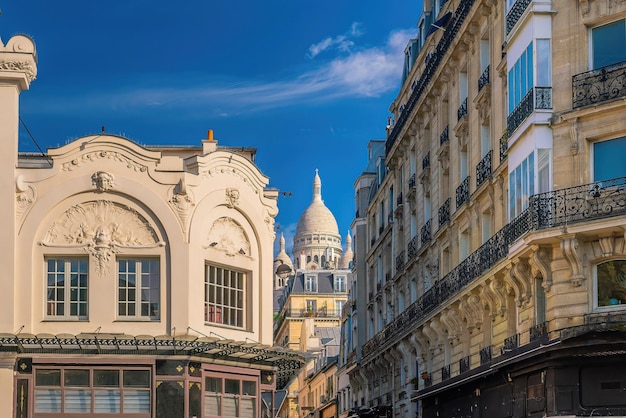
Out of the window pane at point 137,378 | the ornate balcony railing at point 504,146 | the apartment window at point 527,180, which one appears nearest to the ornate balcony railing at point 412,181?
the ornate balcony railing at point 504,146

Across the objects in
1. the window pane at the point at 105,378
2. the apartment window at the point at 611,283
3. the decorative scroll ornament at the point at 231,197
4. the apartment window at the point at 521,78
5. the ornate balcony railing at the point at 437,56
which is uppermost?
the ornate balcony railing at the point at 437,56

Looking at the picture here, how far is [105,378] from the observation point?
35.9m

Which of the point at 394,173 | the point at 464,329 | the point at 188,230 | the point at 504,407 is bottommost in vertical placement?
the point at 504,407

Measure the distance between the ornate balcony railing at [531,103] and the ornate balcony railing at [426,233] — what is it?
1616cm

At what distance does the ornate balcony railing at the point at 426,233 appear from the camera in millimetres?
48347

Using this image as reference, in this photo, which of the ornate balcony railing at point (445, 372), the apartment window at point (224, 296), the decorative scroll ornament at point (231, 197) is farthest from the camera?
the ornate balcony railing at point (445, 372)

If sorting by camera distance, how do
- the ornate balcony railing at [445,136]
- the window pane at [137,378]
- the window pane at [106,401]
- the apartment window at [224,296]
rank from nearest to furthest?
the window pane at [106,401] → the window pane at [137,378] → the apartment window at [224,296] → the ornate balcony railing at [445,136]

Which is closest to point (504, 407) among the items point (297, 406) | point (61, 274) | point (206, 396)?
point (206, 396)

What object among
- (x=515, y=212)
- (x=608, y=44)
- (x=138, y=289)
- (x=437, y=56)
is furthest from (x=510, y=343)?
(x=437, y=56)

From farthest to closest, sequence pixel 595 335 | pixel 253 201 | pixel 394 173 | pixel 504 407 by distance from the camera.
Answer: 1. pixel 394 173
2. pixel 253 201
3. pixel 504 407
4. pixel 595 335

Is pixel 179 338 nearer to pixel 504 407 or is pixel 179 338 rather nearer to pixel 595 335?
pixel 504 407

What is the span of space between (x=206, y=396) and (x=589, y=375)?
12.8 meters

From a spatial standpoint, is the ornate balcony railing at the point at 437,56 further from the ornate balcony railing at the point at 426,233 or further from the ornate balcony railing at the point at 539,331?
the ornate balcony railing at the point at 539,331

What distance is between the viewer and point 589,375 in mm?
28344
